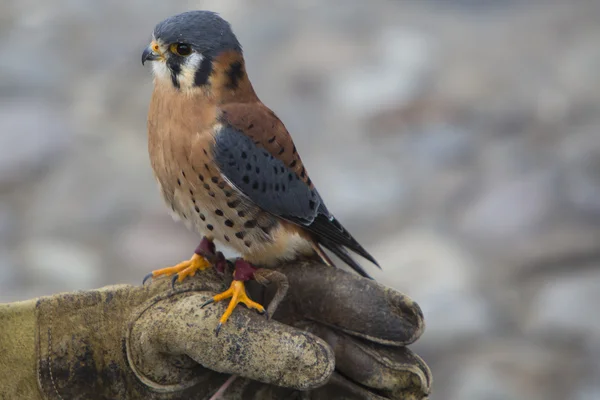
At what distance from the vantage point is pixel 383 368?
1.98 m

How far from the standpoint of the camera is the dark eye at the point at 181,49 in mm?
2045

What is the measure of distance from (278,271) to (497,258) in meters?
2.49

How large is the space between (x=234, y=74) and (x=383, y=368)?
76 centimetres

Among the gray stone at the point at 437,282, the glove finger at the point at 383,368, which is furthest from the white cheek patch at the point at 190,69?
the gray stone at the point at 437,282

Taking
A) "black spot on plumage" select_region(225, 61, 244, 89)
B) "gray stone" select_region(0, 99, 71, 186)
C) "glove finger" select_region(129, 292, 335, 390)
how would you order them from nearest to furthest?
"glove finger" select_region(129, 292, 335, 390) → "black spot on plumage" select_region(225, 61, 244, 89) → "gray stone" select_region(0, 99, 71, 186)

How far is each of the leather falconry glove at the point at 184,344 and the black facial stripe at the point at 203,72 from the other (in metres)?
A: 0.50

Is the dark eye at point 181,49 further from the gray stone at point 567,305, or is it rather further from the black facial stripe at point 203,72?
the gray stone at point 567,305

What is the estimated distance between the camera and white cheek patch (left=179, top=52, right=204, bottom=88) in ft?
6.74

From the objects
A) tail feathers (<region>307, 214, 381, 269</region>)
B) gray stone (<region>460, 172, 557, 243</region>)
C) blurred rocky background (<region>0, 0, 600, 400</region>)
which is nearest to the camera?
tail feathers (<region>307, 214, 381, 269</region>)

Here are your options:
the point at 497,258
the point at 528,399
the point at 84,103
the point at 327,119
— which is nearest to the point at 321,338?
the point at 528,399

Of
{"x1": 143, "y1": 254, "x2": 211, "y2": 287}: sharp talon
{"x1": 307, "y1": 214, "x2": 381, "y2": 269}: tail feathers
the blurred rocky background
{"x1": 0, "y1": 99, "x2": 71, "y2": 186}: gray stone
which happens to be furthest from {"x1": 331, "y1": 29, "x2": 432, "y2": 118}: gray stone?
{"x1": 143, "y1": 254, "x2": 211, "y2": 287}: sharp talon

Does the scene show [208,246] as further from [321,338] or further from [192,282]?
[321,338]

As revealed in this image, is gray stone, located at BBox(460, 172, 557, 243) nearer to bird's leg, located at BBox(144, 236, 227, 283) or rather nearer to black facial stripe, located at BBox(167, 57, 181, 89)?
bird's leg, located at BBox(144, 236, 227, 283)

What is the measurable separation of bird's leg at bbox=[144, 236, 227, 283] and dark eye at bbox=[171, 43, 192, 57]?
1.54 feet
